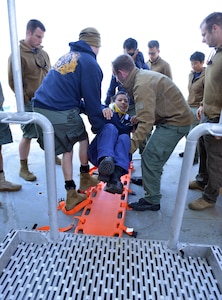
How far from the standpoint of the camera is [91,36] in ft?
6.76

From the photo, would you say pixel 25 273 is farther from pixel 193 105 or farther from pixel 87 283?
pixel 193 105

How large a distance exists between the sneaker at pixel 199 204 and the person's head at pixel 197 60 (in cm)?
198

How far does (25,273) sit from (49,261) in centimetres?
13

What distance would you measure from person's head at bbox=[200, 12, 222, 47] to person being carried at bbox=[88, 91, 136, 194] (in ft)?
3.02

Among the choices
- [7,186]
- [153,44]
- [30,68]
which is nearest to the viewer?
[7,186]

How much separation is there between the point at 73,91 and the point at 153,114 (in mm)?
700

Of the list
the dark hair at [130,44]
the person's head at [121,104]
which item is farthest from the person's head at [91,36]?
the dark hair at [130,44]

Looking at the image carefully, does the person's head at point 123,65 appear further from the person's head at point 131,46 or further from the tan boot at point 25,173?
the tan boot at point 25,173

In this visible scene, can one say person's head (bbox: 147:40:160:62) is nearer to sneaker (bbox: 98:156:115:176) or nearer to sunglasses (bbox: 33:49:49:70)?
sunglasses (bbox: 33:49:49:70)

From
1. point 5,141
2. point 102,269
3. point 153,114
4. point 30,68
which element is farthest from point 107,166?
point 30,68

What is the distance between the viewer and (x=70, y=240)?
1441mm

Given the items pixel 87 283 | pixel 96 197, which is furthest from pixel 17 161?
pixel 87 283

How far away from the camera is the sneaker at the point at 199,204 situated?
236 centimetres

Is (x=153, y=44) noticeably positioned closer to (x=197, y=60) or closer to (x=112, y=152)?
(x=197, y=60)
